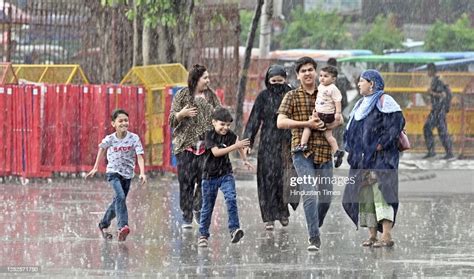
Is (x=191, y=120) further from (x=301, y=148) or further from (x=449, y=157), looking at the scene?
(x=449, y=157)

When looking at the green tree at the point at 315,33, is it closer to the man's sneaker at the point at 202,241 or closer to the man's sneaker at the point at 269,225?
the man's sneaker at the point at 269,225

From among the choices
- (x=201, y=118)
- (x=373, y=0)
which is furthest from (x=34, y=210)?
(x=373, y=0)

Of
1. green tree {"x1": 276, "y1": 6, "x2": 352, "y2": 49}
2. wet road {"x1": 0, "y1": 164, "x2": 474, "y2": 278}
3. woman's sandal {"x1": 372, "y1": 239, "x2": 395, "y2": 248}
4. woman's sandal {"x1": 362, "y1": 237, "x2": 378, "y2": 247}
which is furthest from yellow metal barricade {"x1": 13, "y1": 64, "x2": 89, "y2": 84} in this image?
green tree {"x1": 276, "y1": 6, "x2": 352, "y2": 49}

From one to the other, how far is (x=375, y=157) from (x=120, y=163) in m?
2.45

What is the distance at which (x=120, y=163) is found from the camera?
42.9 ft

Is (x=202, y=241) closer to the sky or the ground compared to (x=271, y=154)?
closer to the ground

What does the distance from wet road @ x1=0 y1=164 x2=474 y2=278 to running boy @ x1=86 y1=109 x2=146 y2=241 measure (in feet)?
0.80

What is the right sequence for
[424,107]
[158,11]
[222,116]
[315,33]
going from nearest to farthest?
[222,116] → [158,11] → [424,107] → [315,33]

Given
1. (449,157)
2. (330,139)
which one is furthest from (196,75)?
(449,157)

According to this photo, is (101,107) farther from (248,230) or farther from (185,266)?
(185,266)

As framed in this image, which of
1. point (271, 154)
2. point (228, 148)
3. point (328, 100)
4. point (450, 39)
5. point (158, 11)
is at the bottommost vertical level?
point (450, 39)

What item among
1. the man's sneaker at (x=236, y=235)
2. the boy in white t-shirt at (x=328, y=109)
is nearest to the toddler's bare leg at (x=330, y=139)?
the boy in white t-shirt at (x=328, y=109)

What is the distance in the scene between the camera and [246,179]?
21234 mm

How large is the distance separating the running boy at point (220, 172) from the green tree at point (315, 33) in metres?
37.9
